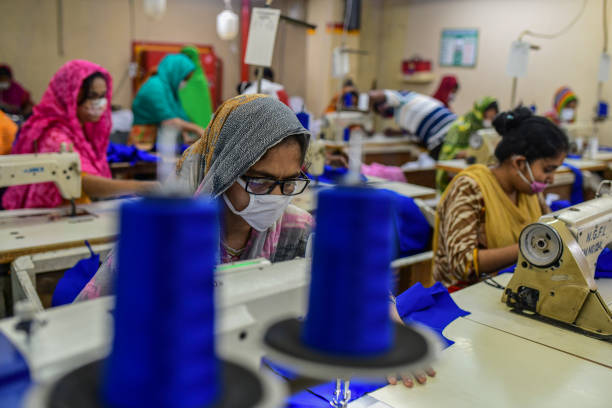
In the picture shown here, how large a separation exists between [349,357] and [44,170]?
2.26 metres

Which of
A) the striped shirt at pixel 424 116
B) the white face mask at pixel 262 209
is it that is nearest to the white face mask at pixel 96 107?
the white face mask at pixel 262 209

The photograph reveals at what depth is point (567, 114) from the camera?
6523 millimetres

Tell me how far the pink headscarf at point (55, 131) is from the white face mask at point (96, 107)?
79 millimetres

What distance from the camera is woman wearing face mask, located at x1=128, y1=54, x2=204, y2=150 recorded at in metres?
4.96

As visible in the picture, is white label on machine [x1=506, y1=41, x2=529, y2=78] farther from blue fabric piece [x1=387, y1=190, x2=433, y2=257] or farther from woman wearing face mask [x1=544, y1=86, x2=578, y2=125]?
woman wearing face mask [x1=544, y1=86, x2=578, y2=125]

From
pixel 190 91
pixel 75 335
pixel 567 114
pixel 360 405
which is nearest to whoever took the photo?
pixel 75 335

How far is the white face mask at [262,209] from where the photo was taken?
1407 millimetres

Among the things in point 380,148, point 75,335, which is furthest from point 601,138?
point 75,335

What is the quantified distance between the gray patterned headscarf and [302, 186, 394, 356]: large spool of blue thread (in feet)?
2.52

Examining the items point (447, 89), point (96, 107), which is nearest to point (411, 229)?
point (96, 107)

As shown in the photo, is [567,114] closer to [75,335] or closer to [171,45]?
[171,45]

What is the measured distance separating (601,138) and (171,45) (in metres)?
5.74

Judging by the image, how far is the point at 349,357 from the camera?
56cm

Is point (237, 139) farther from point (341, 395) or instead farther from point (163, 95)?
point (163, 95)
